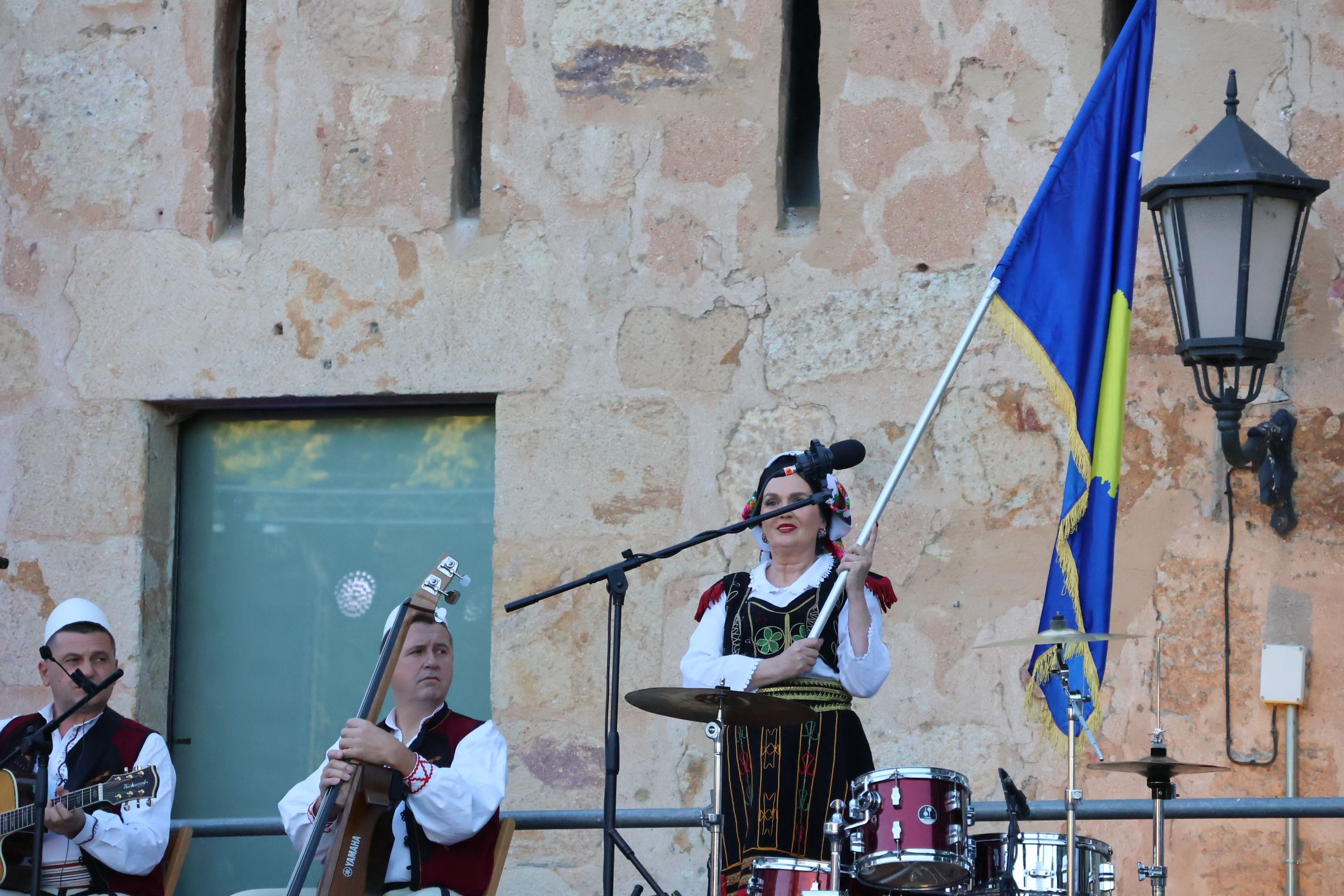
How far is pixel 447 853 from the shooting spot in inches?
178

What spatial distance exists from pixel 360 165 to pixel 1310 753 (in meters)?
3.35

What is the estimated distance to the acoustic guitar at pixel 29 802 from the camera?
4570mm

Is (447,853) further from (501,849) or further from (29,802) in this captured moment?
(29,802)

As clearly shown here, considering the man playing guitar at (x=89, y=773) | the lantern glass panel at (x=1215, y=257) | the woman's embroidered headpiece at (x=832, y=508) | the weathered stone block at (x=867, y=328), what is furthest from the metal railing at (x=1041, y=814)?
the weathered stone block at (x=867, y=328)

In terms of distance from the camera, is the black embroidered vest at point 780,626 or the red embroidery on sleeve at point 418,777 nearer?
the red embroidery on sleeve at point 418,777

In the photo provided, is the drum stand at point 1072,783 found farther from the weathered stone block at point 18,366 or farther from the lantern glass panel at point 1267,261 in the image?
the weathered stone block at point 18,366

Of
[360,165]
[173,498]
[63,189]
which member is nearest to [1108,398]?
[360,165]

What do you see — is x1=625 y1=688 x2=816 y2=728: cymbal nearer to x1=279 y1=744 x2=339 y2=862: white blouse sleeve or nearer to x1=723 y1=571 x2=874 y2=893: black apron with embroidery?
x1=723 y1=571 x2=874 y2=893: black apron with embroidery

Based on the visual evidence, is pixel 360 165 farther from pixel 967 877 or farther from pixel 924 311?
pixel 967 877

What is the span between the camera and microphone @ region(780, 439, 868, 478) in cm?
418

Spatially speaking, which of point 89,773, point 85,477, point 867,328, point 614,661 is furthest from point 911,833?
point 85,477

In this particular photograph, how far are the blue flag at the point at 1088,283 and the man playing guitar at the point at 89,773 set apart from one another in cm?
230

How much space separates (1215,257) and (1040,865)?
159 centimetres

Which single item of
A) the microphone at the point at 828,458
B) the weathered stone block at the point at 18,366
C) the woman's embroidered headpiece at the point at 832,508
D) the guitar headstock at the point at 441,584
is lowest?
the guitar headstock at the point at 441,584
